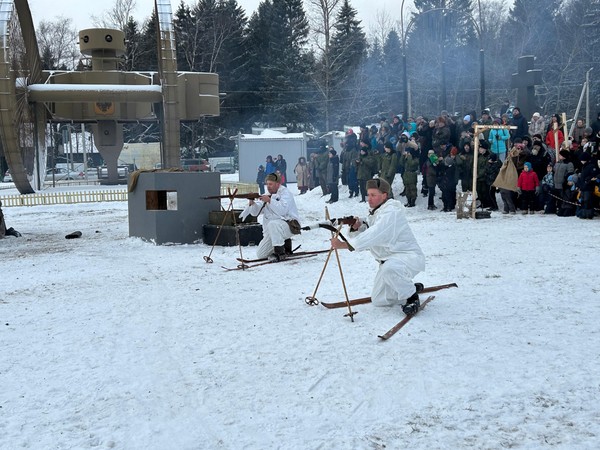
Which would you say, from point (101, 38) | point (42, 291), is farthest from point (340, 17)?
point (42, 291)

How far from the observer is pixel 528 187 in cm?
1491

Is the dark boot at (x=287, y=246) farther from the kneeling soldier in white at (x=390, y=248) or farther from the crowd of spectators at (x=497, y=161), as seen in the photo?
the crowd of spectators at (x=497, y=161)

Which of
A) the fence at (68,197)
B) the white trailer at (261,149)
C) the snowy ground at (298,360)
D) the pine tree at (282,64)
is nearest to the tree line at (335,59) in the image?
the pine tree at (282,64)

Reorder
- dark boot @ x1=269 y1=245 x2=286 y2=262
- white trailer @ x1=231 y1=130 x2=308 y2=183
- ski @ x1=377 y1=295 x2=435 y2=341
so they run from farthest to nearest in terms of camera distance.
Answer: white trailer @ x1=231 y1=130 x2=308 y2=183 < dark boot @ x1=269 y1=245 x2=286 y2=262 < ski @ x1=377 y1=295 x2=435 y2=341

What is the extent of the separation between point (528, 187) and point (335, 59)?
32.9 m

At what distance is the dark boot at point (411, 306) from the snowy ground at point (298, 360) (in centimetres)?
16

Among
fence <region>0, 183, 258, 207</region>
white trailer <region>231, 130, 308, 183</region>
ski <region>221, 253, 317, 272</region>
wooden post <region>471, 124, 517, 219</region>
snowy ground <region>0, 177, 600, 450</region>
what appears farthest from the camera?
white trailer <region>231, 130, 308, 183</region>

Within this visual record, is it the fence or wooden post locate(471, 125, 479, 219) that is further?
the fence

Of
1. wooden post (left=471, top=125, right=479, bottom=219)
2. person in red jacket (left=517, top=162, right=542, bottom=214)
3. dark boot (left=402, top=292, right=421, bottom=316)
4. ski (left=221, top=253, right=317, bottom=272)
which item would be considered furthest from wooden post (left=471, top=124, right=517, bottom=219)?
dark boot (left=402, top=292, right=421, bottom=316)

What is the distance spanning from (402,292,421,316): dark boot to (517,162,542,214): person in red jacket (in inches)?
353

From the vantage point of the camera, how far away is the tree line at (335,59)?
150 ft

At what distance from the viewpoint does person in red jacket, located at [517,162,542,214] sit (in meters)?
14.8

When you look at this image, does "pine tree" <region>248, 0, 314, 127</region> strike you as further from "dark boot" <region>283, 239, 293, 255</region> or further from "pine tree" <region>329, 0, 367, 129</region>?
"dark boot" <region>283, 239, 293, 255</region>

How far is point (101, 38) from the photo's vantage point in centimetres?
3319
